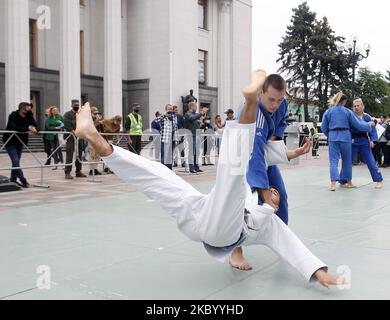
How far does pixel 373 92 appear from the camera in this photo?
160 ft

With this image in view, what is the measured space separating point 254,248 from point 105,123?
26.3ft

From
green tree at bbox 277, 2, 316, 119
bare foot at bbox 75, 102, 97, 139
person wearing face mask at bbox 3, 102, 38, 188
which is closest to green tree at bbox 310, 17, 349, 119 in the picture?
green tree at bbox 277, 2, 316, 119

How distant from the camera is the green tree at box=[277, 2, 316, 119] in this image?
52281 millimetres

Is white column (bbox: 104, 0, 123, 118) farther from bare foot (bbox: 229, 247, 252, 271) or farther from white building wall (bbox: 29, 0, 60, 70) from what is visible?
bare foot (bbox: 229, 247, 252, 271)

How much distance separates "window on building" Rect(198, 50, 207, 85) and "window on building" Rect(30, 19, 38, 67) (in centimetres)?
1139

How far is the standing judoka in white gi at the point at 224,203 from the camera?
281 cm

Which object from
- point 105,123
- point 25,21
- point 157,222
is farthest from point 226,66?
point 157,222

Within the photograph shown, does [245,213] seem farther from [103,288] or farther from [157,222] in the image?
[157,222]

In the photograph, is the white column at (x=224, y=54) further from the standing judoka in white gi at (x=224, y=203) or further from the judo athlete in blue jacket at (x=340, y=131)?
the standing judoka in white gi at (x=224, y=203)

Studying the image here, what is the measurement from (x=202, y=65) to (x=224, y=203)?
30.7m

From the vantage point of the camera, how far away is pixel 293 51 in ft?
178

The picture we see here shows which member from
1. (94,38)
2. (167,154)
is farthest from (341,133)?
(94,38)

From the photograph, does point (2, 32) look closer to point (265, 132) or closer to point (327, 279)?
point (265, 132)

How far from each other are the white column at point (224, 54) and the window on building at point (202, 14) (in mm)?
1167
